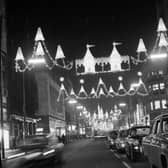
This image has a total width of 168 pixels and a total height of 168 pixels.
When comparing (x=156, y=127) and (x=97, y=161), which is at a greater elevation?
(x=156, y=127)

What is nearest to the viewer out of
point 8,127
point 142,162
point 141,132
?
point 142,162

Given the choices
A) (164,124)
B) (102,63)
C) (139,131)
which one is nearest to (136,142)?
(139,131)

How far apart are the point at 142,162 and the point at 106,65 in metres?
14.3

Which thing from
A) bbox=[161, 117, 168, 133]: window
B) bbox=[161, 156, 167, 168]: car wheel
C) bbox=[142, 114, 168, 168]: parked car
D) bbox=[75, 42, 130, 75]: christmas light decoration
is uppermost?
bbox=[75, 42, 130, 75]: christmas light decoration

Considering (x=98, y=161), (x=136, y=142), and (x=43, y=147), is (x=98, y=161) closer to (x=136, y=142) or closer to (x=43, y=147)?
(x=136, y=142)

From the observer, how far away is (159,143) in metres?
9.77

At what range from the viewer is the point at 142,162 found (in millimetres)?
19062

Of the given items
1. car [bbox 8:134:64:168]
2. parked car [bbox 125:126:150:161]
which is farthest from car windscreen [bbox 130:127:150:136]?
car [bbox 8:134:64:168]

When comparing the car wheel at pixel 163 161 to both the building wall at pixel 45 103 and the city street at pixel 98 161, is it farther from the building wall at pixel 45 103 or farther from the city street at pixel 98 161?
the building wall at pixel 45 103

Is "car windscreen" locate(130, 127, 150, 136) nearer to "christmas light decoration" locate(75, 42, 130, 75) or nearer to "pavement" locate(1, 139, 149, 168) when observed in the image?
"pavement" locate(1, 139, 149, 168)

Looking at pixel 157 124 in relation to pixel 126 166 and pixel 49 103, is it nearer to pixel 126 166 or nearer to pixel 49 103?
pixel 126 166

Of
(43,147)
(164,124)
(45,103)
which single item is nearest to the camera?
(164,124)

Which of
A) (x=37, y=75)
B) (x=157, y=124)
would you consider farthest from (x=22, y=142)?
(x=37, y=75)

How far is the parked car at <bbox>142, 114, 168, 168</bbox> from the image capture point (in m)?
9.30
